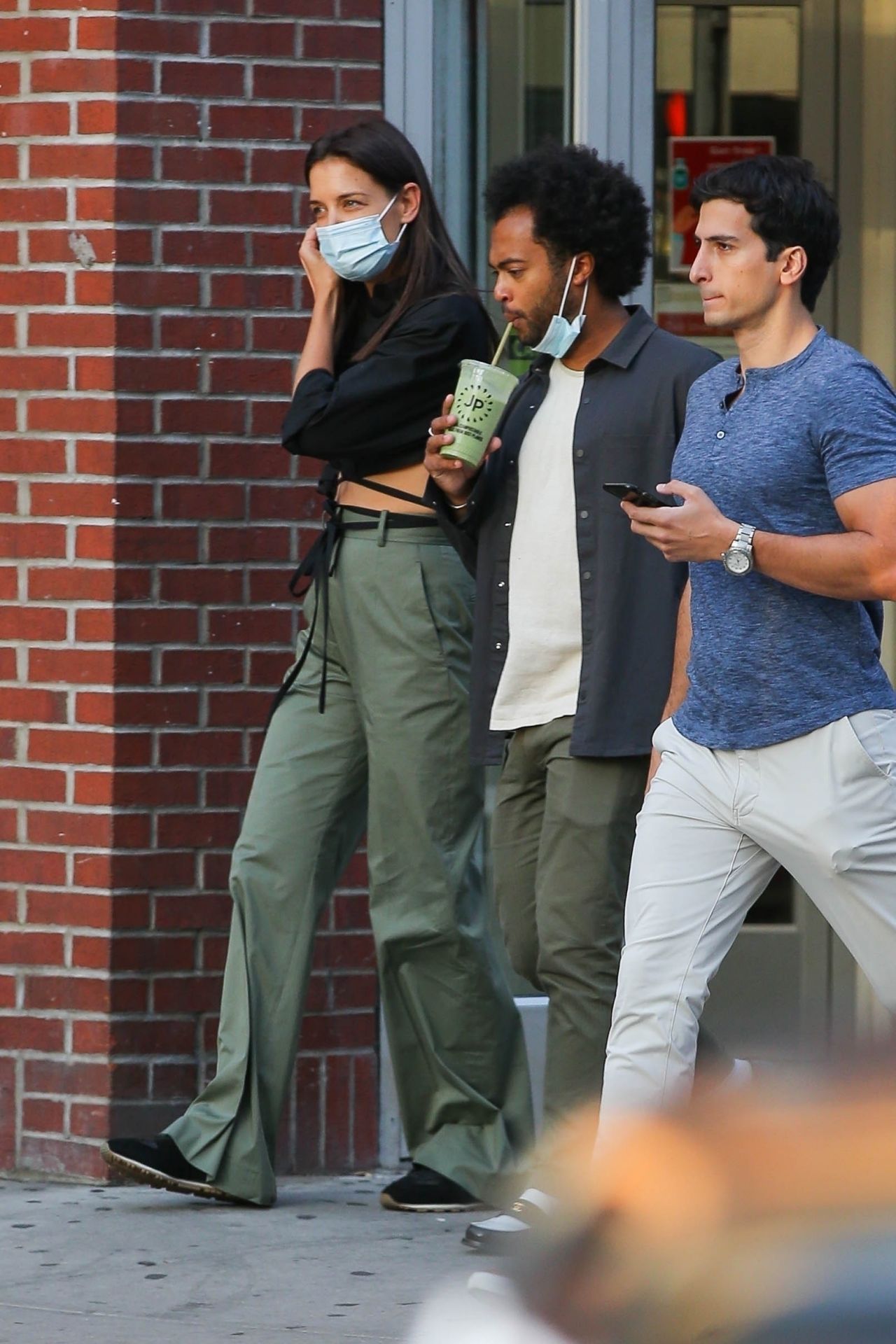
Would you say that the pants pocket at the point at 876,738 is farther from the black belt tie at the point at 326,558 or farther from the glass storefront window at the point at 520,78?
the glass storefront window at the point at 520,78

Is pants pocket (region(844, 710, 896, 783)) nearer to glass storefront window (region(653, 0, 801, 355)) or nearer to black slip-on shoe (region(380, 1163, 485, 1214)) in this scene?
black slip-on shoe (region(380, 1163, 485, 1214))

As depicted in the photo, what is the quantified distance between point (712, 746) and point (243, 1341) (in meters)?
1.42

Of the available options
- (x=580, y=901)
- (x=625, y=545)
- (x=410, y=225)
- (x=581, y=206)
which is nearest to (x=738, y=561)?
(x=625, y=545)

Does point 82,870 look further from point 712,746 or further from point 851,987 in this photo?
point 851,987

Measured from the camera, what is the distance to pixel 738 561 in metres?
4.12

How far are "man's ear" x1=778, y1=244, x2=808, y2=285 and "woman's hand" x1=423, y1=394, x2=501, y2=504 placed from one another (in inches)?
29.8

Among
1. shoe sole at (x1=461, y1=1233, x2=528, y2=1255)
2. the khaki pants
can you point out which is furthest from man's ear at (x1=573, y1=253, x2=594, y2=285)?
shoe sole at (x1=461, y1=1233, x2=528, y2=1255)

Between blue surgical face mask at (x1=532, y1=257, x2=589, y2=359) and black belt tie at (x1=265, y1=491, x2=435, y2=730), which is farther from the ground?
blue surgical face mask at (x1=532, y1=257, x2=589, y2=359)

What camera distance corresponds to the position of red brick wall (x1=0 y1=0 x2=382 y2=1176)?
18.4 feet

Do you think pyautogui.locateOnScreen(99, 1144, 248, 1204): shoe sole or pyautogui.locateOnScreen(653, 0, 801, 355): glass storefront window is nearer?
pyautogui.locateOnScreen(99, 1144, 248, 1204): shoe sole

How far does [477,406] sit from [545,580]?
1.31 ft

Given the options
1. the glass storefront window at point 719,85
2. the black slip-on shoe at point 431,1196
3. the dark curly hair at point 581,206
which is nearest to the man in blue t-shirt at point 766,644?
the dark curly hair at point 581,206

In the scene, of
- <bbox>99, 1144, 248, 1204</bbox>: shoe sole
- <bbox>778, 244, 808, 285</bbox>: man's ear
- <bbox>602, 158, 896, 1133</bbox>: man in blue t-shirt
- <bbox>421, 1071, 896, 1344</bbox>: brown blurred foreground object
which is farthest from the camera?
<bbox>99, 1144, 248, 1204</bbox>: shoe sole

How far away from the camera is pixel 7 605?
5.74 meters
